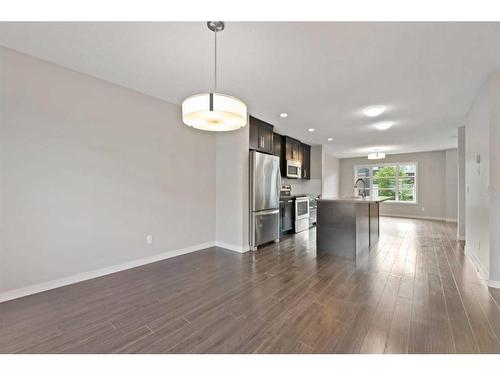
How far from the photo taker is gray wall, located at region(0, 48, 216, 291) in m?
2.26

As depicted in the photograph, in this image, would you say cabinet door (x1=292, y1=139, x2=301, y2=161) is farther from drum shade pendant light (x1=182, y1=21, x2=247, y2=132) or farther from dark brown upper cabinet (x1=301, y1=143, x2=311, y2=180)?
drum shade pendant light (x1=182, y1=21, x2=247, y2=132)

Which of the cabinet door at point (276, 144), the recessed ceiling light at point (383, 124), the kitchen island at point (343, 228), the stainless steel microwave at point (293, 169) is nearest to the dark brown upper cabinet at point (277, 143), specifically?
the cabinet door at point (276, 144)

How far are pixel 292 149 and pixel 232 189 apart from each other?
2.70 meters

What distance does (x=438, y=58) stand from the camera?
2268 mm

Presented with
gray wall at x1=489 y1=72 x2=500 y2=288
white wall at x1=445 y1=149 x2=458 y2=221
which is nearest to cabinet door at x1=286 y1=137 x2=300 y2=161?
gray wall at x1=489 y1=72 x2=500 y2=288

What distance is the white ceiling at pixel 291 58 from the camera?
189 centimetres

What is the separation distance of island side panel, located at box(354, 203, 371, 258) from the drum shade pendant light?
9.10 feet

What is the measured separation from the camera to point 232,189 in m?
4.17

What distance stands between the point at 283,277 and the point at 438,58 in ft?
9.90

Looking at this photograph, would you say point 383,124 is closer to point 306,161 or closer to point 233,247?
point 306,161

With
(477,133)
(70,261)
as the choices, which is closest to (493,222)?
(477,133)

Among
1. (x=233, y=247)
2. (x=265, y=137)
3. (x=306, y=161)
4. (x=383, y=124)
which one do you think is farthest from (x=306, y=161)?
(x=233, y=247)

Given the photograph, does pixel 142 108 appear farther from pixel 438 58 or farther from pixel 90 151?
pixel 438 58

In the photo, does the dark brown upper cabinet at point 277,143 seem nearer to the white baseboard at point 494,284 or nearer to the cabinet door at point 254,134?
the cabinet door at point 254,134
